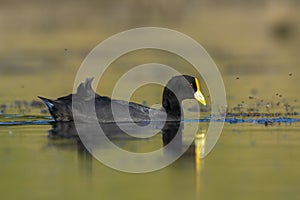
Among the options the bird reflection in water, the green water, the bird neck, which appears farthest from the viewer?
the bird neck

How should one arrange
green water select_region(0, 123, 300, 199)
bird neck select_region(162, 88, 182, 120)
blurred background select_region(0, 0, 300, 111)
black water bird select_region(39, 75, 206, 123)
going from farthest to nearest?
blurred background select_region(0, 0, 300, 111) → bird neck select_region(162, 88, 182, 120) → black water bird select_region(39, 75, 206, 123) → green water select_region(0, 123, 300, 199)

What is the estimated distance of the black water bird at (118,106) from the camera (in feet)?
50.7

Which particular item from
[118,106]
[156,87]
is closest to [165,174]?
[118,106]

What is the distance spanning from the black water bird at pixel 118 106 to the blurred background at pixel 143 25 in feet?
20.2

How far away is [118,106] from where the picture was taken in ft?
51.8

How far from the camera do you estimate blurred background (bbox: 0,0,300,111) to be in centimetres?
2341

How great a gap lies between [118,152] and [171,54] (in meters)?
11.2

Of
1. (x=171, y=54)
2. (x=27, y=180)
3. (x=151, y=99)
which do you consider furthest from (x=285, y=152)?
(x=171, y=54)

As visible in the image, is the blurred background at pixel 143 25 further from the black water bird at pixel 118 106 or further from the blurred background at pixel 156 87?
the black water bird at pixel 118 106

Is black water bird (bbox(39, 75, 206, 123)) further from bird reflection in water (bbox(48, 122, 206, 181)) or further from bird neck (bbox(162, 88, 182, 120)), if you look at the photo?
bird reflection in water (bbox(48, 122, 206, 181))

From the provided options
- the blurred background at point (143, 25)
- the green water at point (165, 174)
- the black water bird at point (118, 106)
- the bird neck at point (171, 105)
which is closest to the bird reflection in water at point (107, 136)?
the green water at point (165, 174)

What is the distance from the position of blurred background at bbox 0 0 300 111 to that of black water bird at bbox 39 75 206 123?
20.2 feet

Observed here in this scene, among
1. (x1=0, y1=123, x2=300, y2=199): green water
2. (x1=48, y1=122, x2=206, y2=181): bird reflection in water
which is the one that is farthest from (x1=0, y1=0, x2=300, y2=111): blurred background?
(x1=0, y1=123, x2=300, y2=199): green water

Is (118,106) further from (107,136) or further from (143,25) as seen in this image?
(143,25)
